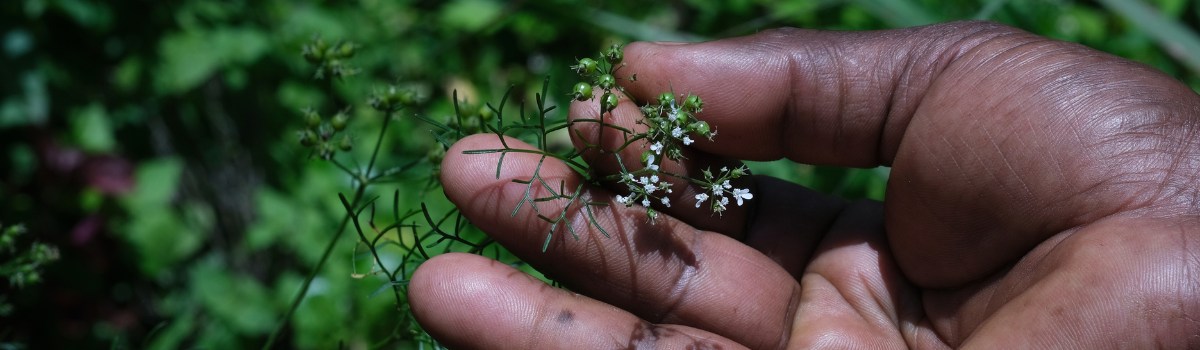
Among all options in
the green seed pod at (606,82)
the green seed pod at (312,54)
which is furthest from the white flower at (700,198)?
the green seed pod at (312,54)

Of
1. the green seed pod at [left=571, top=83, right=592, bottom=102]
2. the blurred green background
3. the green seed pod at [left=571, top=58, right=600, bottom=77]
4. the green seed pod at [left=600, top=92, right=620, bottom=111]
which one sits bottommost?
the blurred green background

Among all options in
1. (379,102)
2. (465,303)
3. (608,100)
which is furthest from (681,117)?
(379,102)

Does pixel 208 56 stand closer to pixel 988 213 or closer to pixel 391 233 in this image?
pixel 391 233

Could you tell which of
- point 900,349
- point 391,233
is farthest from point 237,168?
point 900,349

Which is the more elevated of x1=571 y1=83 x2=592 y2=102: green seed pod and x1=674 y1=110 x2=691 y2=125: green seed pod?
x1=571 y1=83 x2=592 y2=102: green seed pod

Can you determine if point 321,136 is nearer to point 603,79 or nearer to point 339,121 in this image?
point 339,121

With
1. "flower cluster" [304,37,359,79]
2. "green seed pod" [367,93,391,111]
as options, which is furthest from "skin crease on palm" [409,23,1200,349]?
"flower cluster" [304,37,359,79]

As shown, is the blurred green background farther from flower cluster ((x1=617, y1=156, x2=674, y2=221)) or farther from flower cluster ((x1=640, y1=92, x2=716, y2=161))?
flower cluster ((x1=640, y1=92, x2=716, y2=161))
